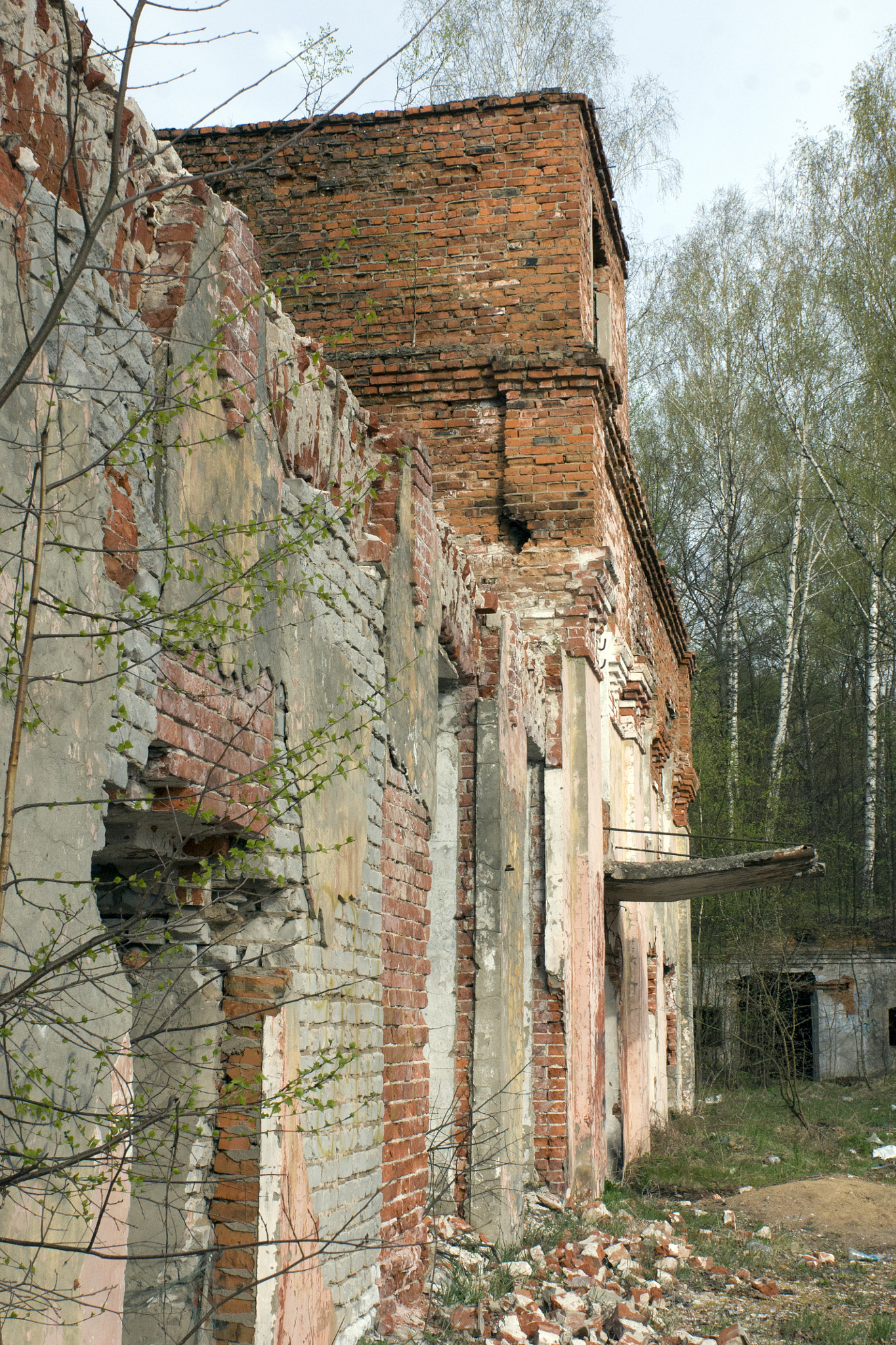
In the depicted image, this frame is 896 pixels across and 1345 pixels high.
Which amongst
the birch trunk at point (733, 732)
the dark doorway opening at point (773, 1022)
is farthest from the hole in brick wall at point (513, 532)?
the birch trunk at point (733, 732)

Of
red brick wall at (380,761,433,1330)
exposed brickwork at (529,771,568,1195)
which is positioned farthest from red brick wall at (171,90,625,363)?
red brick wall at (380,761,433,1330)

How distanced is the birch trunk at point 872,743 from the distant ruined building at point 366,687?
12479mm

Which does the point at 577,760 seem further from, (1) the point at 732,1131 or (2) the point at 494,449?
(1) the point at 732,1131

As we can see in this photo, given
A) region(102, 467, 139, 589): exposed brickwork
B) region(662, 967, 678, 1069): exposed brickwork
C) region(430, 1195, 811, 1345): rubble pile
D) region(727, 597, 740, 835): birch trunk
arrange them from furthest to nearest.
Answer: region(727, 597, 740, 835): birch trunk, region(662, 967, 678, 1069): exposed brickwork, region(430, 1195, 811, 1345): rubble pile, region(102, 467, 139, 589): exposed brickwork

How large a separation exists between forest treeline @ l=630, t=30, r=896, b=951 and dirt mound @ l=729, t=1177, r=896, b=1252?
10.6m

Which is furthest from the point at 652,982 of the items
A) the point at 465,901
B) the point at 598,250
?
the point at 598,250

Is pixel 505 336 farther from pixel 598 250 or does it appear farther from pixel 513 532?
pixel 598 250

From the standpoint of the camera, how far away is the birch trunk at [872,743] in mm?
24219

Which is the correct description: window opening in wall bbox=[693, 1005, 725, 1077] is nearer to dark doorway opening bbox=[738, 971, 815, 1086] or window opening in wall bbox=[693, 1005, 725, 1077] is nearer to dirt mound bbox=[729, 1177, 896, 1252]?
dark doorway opening bbox=[738, 971, 815, 1086]

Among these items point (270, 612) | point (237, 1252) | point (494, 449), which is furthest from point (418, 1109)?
point (494, 449)

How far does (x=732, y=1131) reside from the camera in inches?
587

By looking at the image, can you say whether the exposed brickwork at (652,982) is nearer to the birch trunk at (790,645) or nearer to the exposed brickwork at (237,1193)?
the birch trunk at (790,645)

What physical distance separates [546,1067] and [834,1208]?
3.09m

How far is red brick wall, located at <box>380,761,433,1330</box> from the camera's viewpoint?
5238 mm
